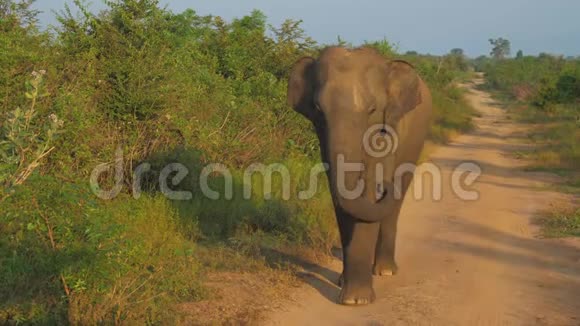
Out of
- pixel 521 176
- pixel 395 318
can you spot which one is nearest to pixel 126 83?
pixel 395 318

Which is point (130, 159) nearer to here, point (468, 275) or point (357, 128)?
point (357, 128)

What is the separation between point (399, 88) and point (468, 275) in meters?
1.95

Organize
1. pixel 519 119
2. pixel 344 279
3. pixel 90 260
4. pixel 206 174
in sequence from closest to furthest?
pixel 90 260
pixel 344 279
pixel 206 174
pixel 519 119

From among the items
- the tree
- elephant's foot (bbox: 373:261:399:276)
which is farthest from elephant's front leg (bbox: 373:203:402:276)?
the tree

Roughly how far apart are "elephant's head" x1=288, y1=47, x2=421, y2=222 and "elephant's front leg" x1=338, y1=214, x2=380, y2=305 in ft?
0.96

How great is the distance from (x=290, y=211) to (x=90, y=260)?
135 inches

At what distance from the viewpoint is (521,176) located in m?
11.6

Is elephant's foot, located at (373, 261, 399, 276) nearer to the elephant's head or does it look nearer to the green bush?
the green bush

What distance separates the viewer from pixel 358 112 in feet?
15.8

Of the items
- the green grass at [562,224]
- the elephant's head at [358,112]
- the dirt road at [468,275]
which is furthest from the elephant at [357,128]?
the green grass at [562,224]

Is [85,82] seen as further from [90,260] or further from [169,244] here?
[90,260]

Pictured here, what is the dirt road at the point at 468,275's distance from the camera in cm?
492

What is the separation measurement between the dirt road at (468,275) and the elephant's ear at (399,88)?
1544mm

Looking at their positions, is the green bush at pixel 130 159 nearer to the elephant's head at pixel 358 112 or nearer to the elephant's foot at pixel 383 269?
the elephant's foot at pixel 383 269
